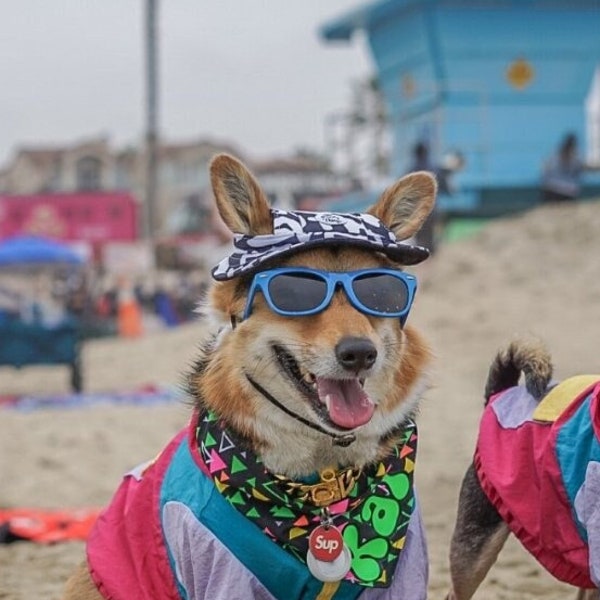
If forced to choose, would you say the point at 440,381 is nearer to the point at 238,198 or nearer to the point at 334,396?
the point at 238,198

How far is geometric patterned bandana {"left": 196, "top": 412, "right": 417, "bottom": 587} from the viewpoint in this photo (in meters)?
3.10

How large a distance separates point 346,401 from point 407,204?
0.71m

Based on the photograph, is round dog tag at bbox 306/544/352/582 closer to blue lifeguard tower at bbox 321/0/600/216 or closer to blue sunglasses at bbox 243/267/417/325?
blue sunglasses at bbox 243/267/417/325

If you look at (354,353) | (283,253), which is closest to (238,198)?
(283,253)

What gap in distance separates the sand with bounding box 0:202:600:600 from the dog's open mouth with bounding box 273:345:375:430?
1.22 feet

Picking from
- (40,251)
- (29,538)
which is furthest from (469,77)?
(29,538)

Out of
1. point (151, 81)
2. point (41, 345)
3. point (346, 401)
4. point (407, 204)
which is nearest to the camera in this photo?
point (346, 401)

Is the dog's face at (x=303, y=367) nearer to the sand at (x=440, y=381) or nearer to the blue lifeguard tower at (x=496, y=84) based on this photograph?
the sand at (x=440, y=381)

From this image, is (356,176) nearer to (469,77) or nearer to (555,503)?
(469,77)

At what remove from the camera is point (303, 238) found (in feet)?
10.4

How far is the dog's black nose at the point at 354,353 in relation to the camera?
9.70 feet

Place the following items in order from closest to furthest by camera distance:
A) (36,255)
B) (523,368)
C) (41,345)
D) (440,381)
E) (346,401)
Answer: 1. (346,401)
2. (523,368)
3. (440,381)
4. (41,345)
5. (36,255)

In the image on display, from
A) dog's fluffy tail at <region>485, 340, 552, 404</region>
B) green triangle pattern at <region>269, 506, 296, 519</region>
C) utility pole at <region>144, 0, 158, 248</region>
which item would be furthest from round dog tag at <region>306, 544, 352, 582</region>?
utility pole at <region>144, 0, 158, 248</region>

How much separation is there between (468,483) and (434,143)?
14.4 meters
